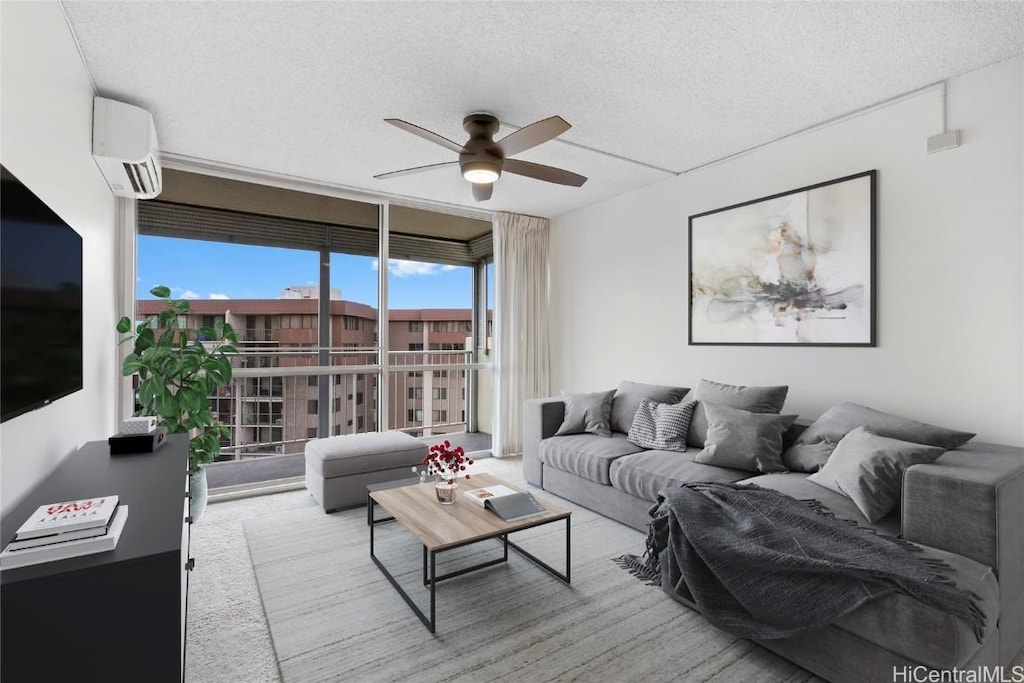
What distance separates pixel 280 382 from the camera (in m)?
4.72

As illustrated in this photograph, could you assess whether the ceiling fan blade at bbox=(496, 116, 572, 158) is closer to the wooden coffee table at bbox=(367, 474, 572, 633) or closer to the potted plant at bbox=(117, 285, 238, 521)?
the wooden coffee table at bbox=(367, 474, 572, 633)

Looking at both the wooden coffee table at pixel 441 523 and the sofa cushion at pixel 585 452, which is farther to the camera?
the sofa cushion at pixel 585 452

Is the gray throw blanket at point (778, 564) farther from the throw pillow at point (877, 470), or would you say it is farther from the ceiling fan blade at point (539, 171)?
the ceiling fan blade at point (539, 171)

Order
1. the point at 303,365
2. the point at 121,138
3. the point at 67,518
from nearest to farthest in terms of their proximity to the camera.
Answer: the point at 67,518 < the point at 121,138 < the point at 303,365

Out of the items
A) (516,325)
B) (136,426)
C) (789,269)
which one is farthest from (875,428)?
(136,426)

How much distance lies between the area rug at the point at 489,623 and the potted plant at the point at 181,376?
0.74 meters

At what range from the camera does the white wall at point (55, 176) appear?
158 cm

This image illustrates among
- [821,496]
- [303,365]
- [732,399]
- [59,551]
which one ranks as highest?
[303,365]

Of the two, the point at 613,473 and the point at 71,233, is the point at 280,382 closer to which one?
the point at 71,233

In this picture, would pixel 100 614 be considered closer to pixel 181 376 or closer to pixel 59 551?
pixel 59 551

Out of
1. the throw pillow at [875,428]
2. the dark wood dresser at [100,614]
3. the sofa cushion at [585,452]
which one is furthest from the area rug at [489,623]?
the throw pillow at [875,428]

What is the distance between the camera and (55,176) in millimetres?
2045

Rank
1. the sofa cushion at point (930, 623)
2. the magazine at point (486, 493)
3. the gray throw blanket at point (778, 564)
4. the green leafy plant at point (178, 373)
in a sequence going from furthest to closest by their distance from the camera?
the green leafy plant at point (178, 373) → the magazine at point (486, 493) → the gray throw blanket at point (778, 564) → the sofa cushion at point (930, 623)

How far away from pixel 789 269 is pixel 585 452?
75.7 inches
